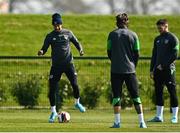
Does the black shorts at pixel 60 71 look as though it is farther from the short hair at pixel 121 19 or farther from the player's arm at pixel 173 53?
the short hair at pixel 121 19

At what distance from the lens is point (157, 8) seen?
101m

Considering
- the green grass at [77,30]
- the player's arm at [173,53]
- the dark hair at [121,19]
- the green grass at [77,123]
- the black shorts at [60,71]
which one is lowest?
the green grass at [77,123]

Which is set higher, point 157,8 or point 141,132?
point 157,8

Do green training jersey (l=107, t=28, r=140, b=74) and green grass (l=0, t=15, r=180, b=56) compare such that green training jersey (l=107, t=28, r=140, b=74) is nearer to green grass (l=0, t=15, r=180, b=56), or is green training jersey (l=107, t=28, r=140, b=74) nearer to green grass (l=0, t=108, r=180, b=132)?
green grass (l=0, t=108, r=180, b=132)

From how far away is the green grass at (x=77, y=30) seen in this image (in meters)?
37.4

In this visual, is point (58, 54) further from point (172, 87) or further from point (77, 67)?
point (77, 67)

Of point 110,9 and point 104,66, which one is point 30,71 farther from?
point 110,9

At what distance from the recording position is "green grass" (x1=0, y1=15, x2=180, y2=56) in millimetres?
37438

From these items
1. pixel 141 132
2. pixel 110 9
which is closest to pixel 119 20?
pixel 141 132

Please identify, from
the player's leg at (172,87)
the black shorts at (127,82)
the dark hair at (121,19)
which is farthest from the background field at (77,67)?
the dark hair at (121,19)

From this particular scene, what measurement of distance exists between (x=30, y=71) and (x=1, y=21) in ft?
56.1

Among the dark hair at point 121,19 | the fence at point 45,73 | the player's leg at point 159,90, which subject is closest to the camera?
the dark hair at point 121,19

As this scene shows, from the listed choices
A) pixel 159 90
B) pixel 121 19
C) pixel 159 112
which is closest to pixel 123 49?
pixel 121 19

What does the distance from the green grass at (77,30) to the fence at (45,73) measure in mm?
10937
